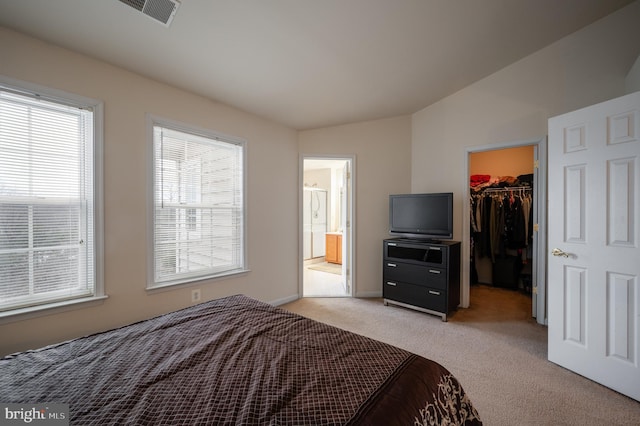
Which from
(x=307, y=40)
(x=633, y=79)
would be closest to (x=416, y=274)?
(x=633, y=79)

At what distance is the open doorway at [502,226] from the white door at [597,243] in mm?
996

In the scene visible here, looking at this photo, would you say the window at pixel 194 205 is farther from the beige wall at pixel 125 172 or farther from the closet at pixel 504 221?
the closet at pixel 504 221

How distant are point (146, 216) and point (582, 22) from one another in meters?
4.42

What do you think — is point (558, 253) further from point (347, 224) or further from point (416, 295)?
point (347, 224)

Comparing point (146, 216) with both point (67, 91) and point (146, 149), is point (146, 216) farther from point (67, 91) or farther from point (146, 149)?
point (67, 91)

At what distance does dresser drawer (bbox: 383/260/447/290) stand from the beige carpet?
16.1 inches

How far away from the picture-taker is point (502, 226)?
439 centimetres

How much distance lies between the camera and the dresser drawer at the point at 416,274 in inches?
124

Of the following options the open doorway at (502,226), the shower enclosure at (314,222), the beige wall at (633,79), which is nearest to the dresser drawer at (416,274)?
the open doorway at (502,226)

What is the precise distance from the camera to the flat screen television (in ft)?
10.8

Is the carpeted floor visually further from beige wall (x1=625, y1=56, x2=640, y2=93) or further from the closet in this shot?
beige wall (x1=625, y1=56, x2=640, y2=93)

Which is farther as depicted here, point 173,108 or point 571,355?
point 173,108

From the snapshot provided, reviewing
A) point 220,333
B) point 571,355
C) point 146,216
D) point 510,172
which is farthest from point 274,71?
point 510,172

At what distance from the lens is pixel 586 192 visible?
6.76 feet
